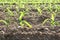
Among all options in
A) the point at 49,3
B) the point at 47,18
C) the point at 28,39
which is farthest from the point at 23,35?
the point at 49,3

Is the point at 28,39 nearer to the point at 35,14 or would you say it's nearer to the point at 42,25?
the point at 42,25

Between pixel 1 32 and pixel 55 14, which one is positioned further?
pixel 55 14

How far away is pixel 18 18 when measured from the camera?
3.50m

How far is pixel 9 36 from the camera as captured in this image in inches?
117

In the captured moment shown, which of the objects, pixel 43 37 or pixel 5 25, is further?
pixel 5 25

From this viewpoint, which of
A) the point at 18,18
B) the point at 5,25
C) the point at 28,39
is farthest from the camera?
the point at 18,18

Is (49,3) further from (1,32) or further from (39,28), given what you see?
(1,32)

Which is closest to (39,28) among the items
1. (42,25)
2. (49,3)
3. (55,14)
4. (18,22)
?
(42,25)

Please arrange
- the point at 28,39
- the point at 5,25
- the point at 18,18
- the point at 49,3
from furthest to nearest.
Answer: the point at 49,3
the point at 18,18
the point at 5,25
the point at 28,39

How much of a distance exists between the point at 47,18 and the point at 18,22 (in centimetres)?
49

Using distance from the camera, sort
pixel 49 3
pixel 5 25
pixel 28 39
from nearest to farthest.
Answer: pixel 28 39 < pixel 5 25 < pixel 49 3

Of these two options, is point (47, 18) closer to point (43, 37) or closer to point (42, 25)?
point (42, 25)

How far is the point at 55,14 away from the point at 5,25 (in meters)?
0.93

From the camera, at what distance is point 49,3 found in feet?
13.8
